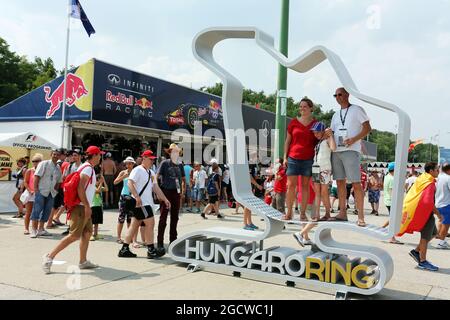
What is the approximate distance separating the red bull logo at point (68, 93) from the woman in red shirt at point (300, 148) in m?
9.76

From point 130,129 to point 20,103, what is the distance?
4.05 metres

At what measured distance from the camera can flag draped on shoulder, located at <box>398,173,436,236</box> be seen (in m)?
6.76

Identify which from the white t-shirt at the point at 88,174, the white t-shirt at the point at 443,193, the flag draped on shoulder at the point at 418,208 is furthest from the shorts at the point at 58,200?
the white t-shirt at the point at 443,193

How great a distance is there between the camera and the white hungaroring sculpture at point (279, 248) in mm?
4988

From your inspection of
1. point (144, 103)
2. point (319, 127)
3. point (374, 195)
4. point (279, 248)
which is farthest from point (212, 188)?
point (319, 127)

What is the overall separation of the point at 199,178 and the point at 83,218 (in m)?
8.58

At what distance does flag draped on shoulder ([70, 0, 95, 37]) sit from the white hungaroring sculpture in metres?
10.7

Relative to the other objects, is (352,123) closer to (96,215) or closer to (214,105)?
(96,215)

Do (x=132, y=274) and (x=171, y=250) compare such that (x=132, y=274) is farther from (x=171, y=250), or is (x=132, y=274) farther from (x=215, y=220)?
(x=215, y=220)

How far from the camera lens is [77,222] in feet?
19.3

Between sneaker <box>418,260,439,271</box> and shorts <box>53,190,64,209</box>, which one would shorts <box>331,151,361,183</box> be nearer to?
sneaker <box>418,260,439,271</box>

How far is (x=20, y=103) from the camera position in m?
15.9

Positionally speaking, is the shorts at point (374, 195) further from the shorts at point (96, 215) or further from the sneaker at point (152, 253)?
the sneaker at point (152, 253)
